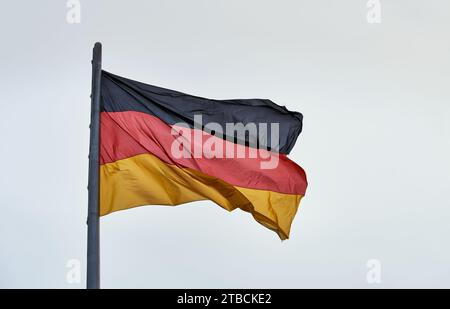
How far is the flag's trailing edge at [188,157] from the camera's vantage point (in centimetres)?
1703

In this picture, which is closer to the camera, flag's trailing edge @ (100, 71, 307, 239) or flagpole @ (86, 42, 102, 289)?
flagpole @ (86, 42, 102, 289)

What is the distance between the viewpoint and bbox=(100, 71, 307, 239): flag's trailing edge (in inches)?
671

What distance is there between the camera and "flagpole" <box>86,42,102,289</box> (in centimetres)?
1511

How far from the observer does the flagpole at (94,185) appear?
15109 millimetres

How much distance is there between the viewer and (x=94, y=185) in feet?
51.5

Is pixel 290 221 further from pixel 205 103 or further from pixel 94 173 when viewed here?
pixel 94 173

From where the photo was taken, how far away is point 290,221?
18.2 m

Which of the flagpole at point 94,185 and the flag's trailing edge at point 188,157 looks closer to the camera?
the flagpole at point 94,185

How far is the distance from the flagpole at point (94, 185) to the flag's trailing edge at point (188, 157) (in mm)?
517

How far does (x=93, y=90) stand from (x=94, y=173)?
1841 mm

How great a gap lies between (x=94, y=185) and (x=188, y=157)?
2598 millimetres

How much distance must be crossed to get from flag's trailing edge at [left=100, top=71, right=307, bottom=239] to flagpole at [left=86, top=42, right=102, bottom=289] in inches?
20.3

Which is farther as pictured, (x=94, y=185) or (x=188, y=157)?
(x=188, y=157)

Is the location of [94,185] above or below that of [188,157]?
below
